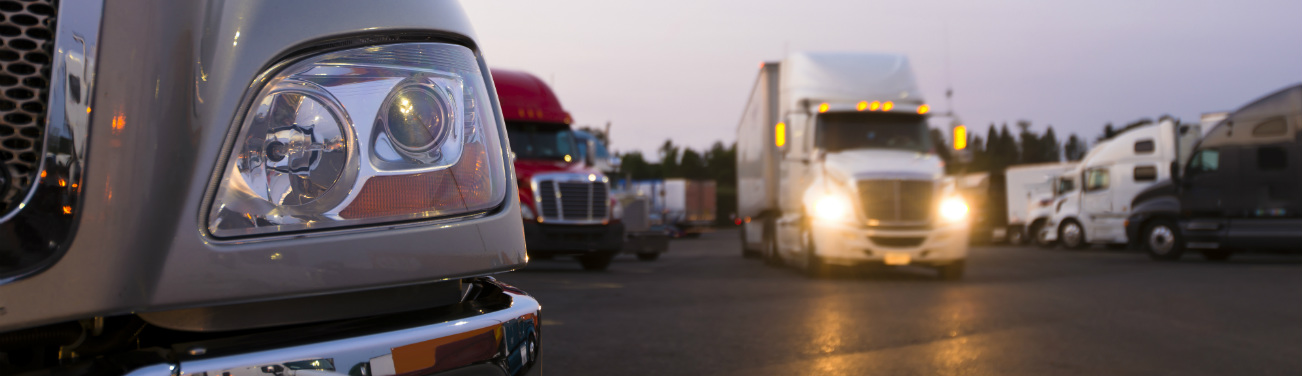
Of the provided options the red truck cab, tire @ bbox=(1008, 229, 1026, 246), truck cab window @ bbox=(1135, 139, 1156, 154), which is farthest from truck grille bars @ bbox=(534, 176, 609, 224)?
tire @ bbox=(1008, 229, 1026, 246)

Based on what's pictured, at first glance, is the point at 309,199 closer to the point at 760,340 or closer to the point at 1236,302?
the point at 760,340

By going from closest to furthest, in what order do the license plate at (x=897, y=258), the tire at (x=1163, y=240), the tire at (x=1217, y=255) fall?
the license plate at (x=897, y=258) < the tire at (x=1163, y=240) < the tire at (x=1217, y=255)

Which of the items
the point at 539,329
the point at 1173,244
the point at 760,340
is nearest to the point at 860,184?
the point at 760,340

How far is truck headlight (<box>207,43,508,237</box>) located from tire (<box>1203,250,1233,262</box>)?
20.9m

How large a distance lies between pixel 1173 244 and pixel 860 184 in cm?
990

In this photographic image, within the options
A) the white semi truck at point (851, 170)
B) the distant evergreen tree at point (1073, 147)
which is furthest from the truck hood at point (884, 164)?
the distant evergreen tree at point (1073, 147)

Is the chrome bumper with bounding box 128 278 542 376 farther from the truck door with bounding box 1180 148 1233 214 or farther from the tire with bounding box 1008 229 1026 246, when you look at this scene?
the tire with bounding box 1008 229 1026 246

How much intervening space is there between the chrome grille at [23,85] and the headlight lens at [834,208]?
11.7m

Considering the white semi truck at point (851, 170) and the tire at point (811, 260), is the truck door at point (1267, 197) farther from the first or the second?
the tire at point (811, 260)

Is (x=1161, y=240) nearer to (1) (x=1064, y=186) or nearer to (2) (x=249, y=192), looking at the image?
(1) (x=1064, y=186)

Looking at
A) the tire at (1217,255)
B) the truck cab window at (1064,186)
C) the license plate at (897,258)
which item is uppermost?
the truck cab window at (1064,186)

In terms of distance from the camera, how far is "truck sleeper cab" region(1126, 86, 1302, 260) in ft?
56.6

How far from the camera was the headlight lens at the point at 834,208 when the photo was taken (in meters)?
12.5

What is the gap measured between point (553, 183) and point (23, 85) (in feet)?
41.2
